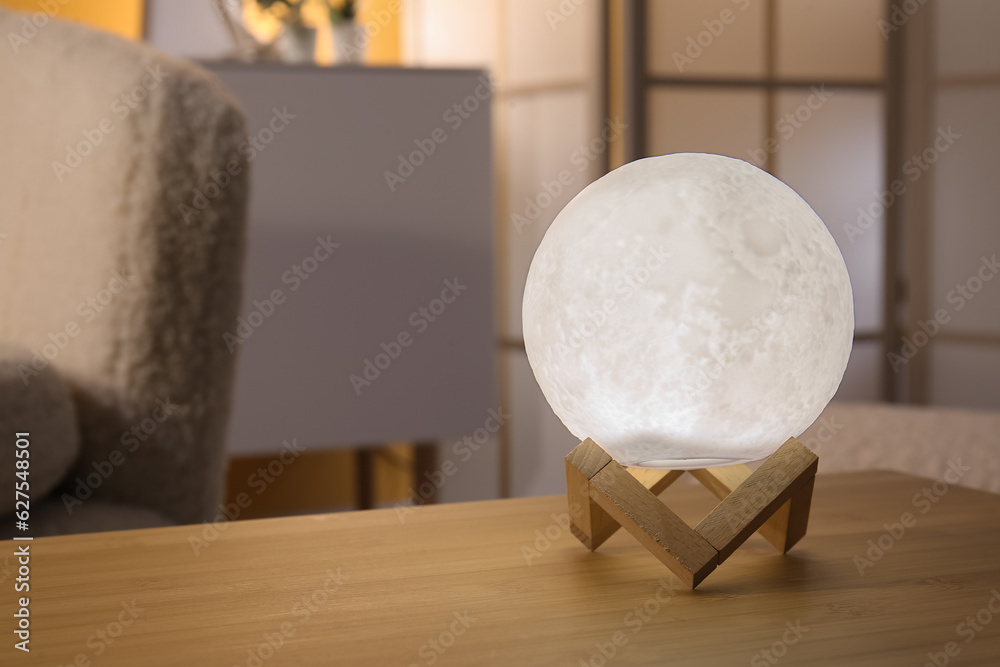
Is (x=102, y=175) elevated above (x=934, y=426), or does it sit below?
above

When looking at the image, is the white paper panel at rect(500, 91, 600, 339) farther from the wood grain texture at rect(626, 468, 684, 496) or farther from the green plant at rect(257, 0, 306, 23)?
the wood grain texture at rect(626, 468, 684, 496)

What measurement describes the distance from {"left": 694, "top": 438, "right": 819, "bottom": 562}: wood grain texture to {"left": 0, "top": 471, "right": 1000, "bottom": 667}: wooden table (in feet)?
0.10

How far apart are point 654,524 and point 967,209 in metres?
2.60

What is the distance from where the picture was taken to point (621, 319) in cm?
56

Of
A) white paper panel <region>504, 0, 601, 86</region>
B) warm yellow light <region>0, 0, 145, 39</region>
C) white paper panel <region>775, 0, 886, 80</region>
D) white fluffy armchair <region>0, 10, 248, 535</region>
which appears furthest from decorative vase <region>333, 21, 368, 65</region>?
white fluffy armchair <region>0, 10, 248, 535</region>

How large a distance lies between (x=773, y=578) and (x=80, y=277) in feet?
2.88

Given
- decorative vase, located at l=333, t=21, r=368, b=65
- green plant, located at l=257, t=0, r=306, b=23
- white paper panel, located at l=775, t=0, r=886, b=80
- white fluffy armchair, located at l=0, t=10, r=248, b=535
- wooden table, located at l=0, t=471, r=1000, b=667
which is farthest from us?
white paper panel, located at l=775, t=0, r=886, b=80

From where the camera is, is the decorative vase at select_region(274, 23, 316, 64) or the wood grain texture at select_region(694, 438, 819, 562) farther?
the decorative vase at select_region(274, 23, 316, 64)

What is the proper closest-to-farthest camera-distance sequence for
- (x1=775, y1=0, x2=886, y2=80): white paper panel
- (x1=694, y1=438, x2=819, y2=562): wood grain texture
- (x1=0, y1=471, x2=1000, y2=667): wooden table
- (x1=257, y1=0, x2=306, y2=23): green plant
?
(x1=0, y1=471, x2=1000, y2=667): wooden table → (x1=694, y1=438, x2=819, y2=562): wood grain texture → (x1=257, y1=0, x2=306, y2=23): green plant → (x1=775, y1=0, x2=886, y2=80): white paper panel

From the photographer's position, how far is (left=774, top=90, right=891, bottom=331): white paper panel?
2830mm

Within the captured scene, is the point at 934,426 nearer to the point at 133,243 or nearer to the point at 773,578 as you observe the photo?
the point at 773,578

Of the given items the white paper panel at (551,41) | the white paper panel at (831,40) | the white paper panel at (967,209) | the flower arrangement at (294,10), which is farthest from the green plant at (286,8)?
the white paper panel at (967,209)

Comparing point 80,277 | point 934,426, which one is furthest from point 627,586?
point 934,426

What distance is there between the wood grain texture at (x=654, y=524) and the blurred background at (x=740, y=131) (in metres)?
1.77
